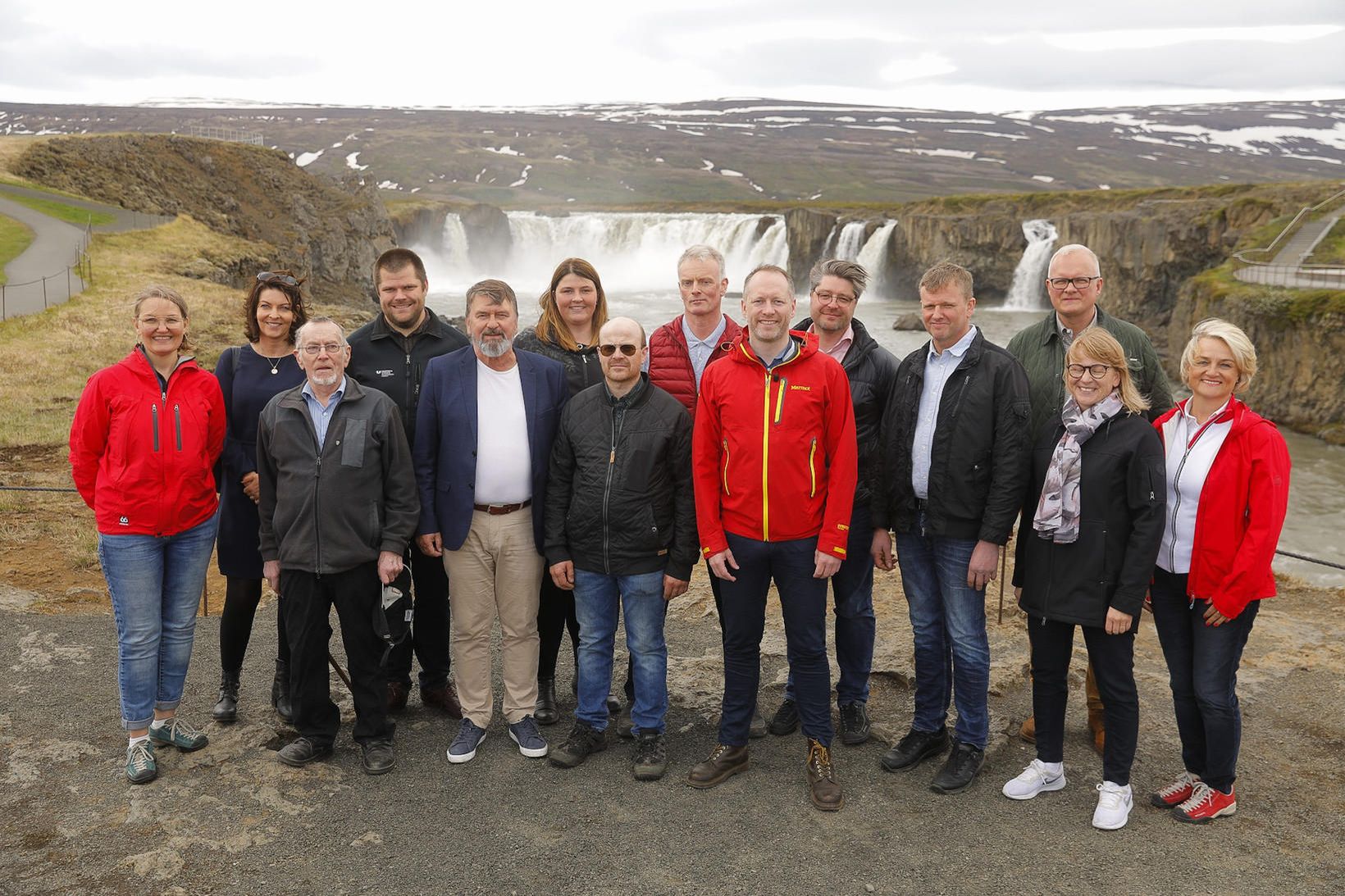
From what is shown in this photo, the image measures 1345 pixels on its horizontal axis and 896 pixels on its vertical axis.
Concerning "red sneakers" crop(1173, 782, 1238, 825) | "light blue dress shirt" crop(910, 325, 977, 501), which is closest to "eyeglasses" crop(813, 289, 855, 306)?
"light blue dress shirt" crop(910, 325, 977, 501)

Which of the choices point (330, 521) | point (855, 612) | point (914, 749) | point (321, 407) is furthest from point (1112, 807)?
point (321, 407)

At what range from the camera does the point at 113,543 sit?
4.66 meters

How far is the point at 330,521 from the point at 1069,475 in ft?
11.5

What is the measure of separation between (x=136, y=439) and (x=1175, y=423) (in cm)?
501

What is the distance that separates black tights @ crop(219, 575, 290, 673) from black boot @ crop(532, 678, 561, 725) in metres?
1.45

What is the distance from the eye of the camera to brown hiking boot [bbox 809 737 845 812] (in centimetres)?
458

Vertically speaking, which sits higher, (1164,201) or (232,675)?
(1164,201)

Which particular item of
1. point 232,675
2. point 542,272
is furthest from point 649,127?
point 232,675

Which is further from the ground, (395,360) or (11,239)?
(11,239)

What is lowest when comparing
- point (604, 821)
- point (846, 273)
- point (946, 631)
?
point (604, 821)

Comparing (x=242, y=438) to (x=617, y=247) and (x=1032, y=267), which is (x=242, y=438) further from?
(x=617, y=247)

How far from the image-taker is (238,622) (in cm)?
540

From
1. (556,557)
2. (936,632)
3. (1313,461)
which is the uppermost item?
(556,557)

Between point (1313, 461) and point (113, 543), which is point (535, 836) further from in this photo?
point (1313, 461)
